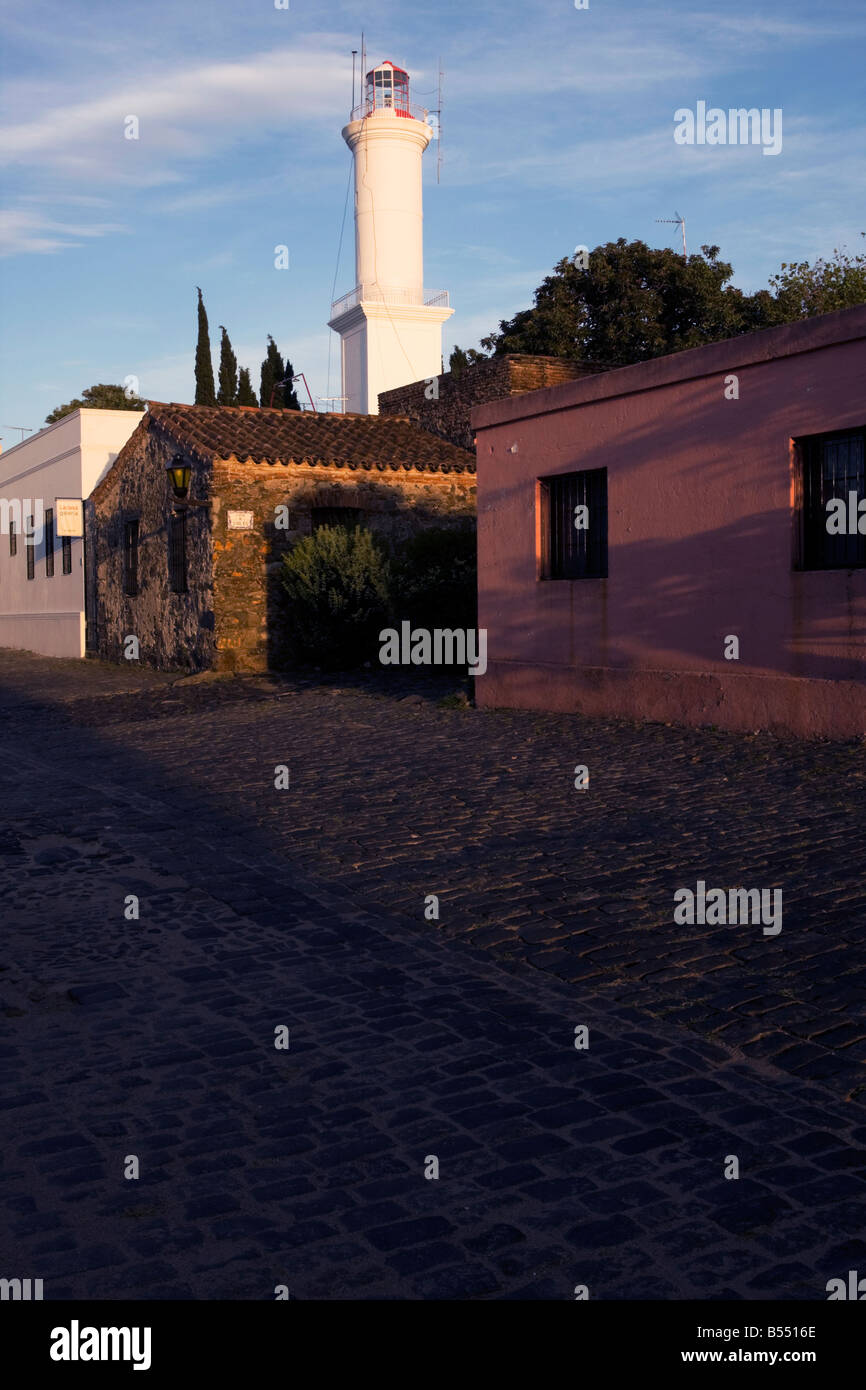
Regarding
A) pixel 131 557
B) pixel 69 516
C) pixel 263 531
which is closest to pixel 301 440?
pixel 263 531

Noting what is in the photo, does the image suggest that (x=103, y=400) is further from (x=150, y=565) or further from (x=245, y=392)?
(x=150, y=565)

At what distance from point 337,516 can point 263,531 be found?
4.74 feet

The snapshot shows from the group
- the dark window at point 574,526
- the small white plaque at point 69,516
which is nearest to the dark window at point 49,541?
the small white plaque at point 69,516

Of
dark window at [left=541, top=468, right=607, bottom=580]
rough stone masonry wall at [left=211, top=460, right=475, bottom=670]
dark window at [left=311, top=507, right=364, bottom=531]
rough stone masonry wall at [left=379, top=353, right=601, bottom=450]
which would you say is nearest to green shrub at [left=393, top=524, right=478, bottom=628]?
rough stone masonry wall at [left=211, top=460, right=475, bottom=670]

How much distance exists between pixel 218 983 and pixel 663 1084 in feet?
6.81

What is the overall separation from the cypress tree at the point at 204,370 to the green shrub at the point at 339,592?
2855cm

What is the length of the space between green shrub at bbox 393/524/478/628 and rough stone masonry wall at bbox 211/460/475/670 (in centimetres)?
190

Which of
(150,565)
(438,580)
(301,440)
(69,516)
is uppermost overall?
(301,440)

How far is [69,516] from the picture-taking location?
87.8ft

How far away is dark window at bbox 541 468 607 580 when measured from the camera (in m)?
13.2

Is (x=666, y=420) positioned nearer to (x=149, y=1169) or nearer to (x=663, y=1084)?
(x=663, y=1084)

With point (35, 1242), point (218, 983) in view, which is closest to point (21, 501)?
point (218, 983)

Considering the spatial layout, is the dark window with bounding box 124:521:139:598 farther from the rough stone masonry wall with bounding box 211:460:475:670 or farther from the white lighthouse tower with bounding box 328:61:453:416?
the white lighthouse tower with bounding box 328:61:453:416

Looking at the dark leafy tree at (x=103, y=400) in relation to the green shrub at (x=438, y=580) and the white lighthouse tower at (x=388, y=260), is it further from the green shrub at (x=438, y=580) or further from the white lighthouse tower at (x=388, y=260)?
the green shrub at (x=438, y=580)
